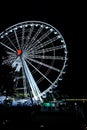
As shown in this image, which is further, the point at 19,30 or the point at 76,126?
the point at 19,30

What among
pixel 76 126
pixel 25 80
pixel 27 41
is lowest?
pixel 76 126

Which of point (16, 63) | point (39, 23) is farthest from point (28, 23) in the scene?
point (16, 63)

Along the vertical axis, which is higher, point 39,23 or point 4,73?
point 39,23

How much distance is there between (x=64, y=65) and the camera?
→ 2411cm

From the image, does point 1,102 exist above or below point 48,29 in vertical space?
below

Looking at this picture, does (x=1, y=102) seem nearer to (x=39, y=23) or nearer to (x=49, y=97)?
(x=39, y=23)

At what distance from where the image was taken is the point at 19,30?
2666cm

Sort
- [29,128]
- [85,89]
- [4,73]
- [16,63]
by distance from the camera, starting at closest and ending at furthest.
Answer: [29,128] < [4,73] < [16,63] < [85,89]

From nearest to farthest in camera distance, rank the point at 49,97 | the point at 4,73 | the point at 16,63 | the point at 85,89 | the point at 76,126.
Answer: the point at 76,126, the point at 4,73, the point at 16,63, the point at 49,97, the point at 85,89

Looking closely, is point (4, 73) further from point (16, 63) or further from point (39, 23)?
point (39, 23)

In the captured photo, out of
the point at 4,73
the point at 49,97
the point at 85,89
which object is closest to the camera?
the point at 4,73

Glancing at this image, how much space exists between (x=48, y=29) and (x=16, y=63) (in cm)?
453

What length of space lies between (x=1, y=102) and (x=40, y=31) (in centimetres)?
720

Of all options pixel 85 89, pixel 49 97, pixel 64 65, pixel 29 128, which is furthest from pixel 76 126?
pixel 85 89
